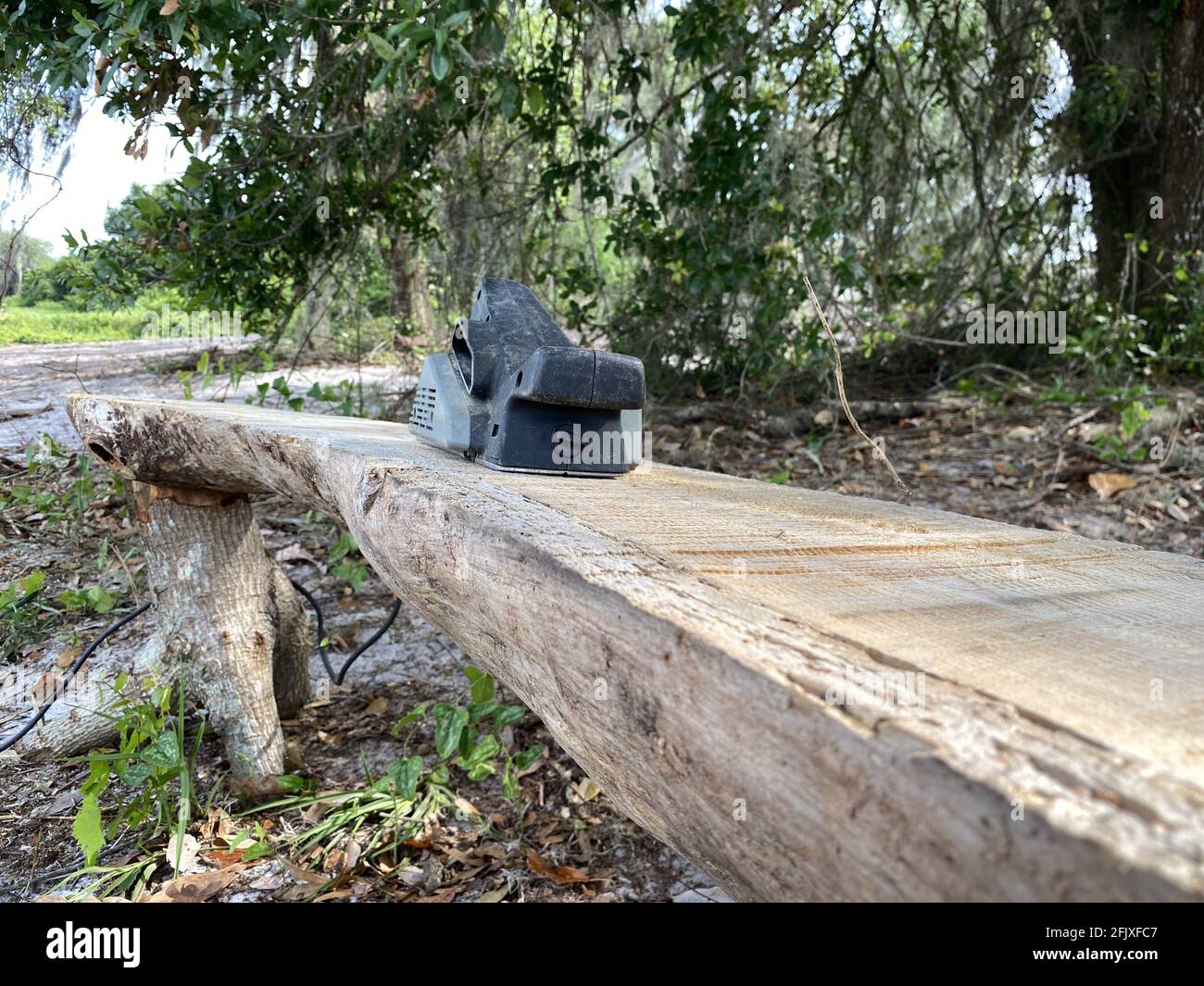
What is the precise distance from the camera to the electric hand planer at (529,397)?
52.8 inches

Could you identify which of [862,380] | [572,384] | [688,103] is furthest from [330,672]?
[688,103]

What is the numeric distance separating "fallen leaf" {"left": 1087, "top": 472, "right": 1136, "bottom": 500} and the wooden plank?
256cm

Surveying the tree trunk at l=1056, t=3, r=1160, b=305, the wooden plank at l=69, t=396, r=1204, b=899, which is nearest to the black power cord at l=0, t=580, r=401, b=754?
the wooden plank at l=69, t=396, r=1204, b=899

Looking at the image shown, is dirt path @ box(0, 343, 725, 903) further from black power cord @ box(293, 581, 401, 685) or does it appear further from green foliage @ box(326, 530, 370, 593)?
green foliage @ box(326, 530, 370, 593)

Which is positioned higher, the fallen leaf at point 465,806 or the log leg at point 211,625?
the log leg at point 211,625

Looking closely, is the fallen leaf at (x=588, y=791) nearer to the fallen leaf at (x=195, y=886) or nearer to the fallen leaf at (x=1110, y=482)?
the fallen leaf at (x=195, y=886)

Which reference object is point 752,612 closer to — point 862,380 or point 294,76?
point 294,76

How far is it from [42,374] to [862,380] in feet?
14.3

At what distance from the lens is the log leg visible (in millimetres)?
2045

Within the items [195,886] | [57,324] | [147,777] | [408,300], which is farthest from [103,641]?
[408,300]

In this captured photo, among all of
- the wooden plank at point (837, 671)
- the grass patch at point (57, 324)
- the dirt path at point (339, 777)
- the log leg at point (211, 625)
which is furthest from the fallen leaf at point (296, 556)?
the wooden plank at point (837, 671)

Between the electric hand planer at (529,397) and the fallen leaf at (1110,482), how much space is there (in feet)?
8.96

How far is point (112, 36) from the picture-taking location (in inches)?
78.8

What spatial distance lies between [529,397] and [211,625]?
3.88 feet
